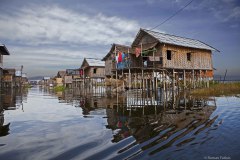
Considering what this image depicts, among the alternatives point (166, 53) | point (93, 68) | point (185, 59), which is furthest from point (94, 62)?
point (166, 53)

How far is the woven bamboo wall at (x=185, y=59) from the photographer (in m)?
21.4

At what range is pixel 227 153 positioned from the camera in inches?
162

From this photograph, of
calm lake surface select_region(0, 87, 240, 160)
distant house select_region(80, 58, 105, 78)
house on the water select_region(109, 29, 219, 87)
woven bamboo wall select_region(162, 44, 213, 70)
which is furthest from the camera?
distant house select_region(80, 58, 105, 78)

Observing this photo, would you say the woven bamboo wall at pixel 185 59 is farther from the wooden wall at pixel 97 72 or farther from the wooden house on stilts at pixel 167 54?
the wooden wall at pixel 97 72

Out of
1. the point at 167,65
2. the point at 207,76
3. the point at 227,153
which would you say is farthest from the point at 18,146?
the point at 207,76

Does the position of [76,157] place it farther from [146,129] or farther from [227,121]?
[227,121]

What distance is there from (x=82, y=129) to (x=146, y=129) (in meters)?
2.23

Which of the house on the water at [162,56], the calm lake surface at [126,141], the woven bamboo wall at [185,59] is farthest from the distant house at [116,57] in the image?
the calm lake surface at [126,141]

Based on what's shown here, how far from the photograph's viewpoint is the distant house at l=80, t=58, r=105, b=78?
39719 millimetres

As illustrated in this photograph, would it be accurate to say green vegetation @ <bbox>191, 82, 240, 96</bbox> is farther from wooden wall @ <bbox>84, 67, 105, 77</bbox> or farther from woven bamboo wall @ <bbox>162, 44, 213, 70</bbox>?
wooden wall @ <bbox>84, 67, 105, 77</bbox>

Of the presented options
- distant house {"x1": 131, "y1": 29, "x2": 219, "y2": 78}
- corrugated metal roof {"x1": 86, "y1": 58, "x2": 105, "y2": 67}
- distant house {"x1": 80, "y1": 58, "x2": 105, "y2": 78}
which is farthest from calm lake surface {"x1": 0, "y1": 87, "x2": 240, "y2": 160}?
corrugated metal roof {"x1": 86, "y1": 58, "x2": 105, "y2": 67}

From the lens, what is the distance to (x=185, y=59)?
23.5 m

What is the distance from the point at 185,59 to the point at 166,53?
3.74 m

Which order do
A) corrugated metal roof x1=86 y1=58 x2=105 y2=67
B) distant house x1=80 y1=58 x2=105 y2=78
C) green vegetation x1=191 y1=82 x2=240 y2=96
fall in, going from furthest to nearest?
corrugated metal roof x1=86 y1=58 x2=105 y2=67
distant house x1=80 y1=58 x2=105 y2=78
green vegetation x1=191 y1=82 x2=240 y2=96
